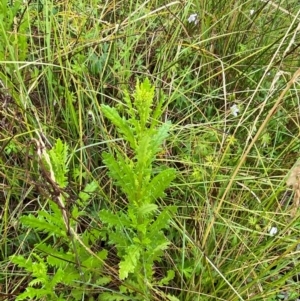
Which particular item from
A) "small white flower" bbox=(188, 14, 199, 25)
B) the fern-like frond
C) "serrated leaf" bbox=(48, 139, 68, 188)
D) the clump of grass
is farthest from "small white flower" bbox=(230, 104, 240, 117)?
"serrated leaf" bbox=(48, 139, 68, 188)

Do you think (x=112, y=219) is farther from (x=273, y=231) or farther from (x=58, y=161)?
(x=273, y=231)

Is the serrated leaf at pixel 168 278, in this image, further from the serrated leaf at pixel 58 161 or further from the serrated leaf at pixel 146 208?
the serrated leaf at pixel 58 161

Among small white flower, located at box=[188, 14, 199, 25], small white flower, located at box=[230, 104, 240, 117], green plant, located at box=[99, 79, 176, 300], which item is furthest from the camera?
small white flower, located at box=[188, 14, 199, 25]

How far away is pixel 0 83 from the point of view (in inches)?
58.0

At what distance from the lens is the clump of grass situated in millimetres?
1324

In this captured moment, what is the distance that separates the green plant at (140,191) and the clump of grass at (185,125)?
77 millimetres

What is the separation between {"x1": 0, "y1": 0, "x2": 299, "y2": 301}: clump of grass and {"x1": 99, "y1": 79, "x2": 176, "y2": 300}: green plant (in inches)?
3.0

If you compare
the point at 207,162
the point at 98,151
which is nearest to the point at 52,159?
the point at 98,151

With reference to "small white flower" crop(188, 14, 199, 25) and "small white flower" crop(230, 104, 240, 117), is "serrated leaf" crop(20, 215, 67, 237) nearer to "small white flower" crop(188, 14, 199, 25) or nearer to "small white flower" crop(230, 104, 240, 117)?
"small white flower" crop(230, 104, 240, 117)

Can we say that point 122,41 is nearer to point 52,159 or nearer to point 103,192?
point 103,192

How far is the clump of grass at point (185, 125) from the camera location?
1.32m

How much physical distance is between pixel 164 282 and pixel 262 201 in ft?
1.15

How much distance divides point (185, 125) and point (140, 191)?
0.54 metres

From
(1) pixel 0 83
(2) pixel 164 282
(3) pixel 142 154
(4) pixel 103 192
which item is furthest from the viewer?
(1) pixel 0 83
